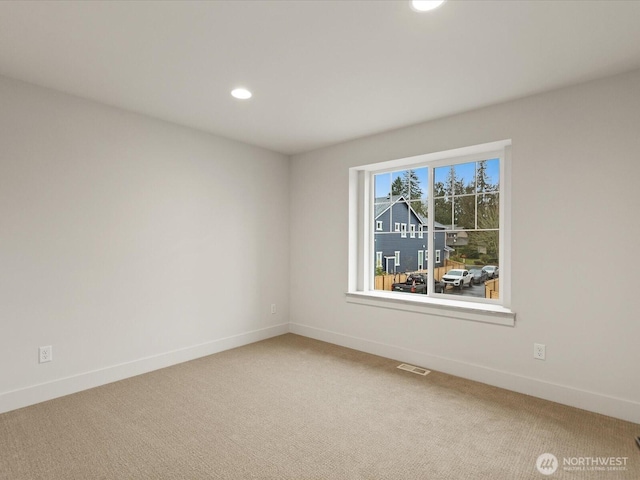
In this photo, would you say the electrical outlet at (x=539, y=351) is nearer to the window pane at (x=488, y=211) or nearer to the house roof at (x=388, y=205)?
the window pane at (x=488, y=211)

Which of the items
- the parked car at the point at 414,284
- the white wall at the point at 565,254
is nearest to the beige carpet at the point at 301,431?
the white wall at the point at 565,254

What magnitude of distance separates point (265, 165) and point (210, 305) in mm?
1888

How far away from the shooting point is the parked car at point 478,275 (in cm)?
340

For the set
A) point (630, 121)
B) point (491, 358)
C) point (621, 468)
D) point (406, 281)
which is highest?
point (630, 121)

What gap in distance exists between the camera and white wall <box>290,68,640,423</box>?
2.47 meters

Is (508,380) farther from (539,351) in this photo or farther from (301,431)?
(301,431)

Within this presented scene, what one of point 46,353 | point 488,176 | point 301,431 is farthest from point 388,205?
point 46,353

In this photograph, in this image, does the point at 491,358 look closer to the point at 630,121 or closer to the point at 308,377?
the point at 308,377

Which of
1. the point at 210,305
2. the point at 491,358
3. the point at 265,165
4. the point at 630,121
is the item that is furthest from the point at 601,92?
the point at 210,305

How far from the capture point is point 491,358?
307 cm

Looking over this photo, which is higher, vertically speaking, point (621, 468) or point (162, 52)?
point (162, 52)

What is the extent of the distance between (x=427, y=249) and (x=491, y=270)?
0.69 metres

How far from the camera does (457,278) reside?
142 inches

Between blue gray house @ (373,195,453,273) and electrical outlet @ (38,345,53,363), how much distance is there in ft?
10.8
